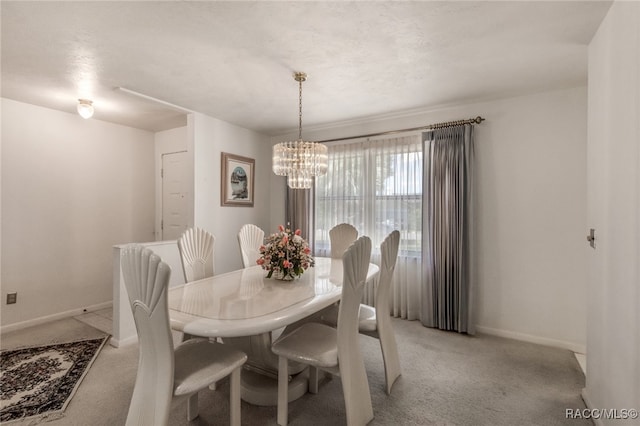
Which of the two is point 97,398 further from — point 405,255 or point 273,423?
point 405,255

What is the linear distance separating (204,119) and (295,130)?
136cm

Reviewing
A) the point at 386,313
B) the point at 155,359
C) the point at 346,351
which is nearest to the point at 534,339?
the point at 386,313

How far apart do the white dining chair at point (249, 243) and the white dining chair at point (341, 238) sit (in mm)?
843

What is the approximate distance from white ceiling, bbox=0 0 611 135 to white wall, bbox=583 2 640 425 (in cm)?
32

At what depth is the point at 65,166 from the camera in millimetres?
3713

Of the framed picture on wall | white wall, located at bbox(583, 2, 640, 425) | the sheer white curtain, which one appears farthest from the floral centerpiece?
the framed picture on wall

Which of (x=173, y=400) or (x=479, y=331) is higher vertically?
(x=173, y=400)

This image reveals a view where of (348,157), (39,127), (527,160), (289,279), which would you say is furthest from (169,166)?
(527,160)

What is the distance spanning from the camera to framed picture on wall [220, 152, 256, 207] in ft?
13.4

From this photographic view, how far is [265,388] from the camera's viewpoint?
6.70ft

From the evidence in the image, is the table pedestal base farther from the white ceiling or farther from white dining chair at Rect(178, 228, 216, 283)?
the white ceiling

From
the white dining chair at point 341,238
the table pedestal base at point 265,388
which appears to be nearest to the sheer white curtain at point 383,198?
the white dining chair at point 341,238

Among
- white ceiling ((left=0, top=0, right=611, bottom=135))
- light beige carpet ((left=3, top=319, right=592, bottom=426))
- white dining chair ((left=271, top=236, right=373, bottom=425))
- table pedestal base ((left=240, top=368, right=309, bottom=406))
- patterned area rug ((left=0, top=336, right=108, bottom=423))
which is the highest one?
white ceiling ((left=0, top=0, right=611, bottom=135))

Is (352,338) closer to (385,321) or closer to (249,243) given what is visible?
(385,321)
